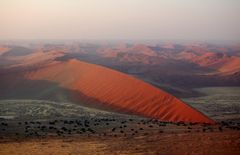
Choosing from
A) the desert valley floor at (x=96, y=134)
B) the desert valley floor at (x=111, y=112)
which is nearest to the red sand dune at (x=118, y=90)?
the desert valley floor at (x=111, y=112)

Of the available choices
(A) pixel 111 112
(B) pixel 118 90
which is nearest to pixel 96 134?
(A) pixel 111 112

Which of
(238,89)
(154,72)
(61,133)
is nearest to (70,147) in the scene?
(61,133)

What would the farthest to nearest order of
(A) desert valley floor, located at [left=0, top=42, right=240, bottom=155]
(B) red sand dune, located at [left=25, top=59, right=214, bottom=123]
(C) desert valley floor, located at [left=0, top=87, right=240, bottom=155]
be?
1. (B) red sand dune, located at [left=25, top=59, right=214, bottom=123]
2. (A) desert valley floor, located at [left=0, top=42, right=240, bottom=155]
3. (C) desert valley floor, located at [left=0, top=87, right=240, bottom=155]

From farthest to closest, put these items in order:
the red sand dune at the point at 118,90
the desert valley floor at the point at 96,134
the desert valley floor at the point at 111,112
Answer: the red sand dune at the point at 118,90, the desert valley floor at the point at 111,112, the desert valley floor at the point at 96,134

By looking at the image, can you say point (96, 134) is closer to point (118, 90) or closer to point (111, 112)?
point (111, 112)

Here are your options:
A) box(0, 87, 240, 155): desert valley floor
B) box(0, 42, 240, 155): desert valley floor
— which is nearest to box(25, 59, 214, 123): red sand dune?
box(0, 42, 240, 155): desert valley floor

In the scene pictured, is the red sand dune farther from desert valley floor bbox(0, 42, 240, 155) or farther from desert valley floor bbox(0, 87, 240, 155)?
desert valley floor bbox(0, 87, 240, 155)

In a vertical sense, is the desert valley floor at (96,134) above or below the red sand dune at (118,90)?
below

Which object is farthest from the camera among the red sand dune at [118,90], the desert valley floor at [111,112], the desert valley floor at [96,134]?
the red sand dune at [118,90]

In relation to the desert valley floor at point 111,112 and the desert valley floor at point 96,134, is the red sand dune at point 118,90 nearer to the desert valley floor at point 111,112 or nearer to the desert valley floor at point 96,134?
the desert valley floor at point 111,112
